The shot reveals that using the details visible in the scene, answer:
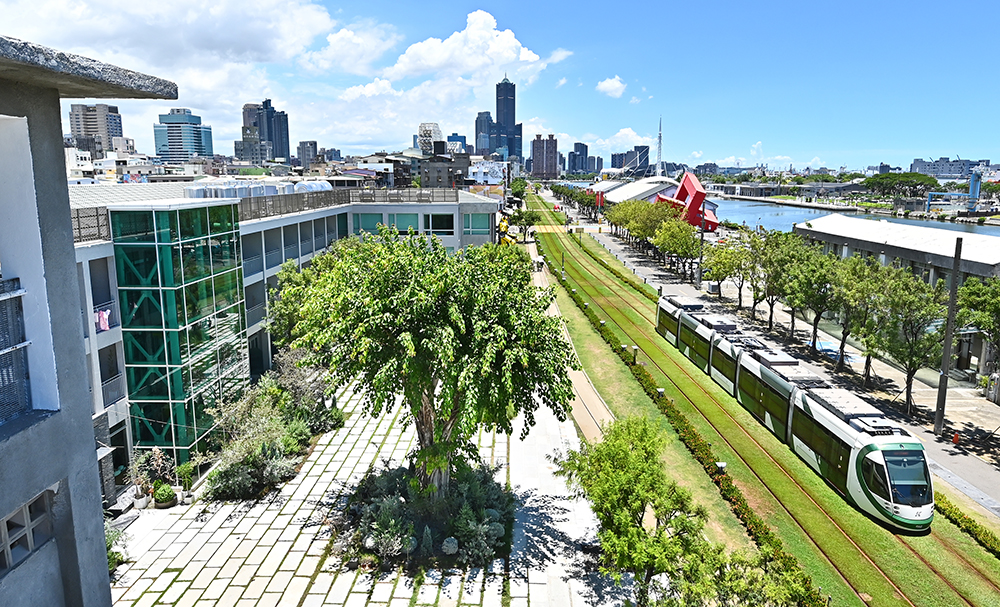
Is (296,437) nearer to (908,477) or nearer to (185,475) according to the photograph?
(185,475)

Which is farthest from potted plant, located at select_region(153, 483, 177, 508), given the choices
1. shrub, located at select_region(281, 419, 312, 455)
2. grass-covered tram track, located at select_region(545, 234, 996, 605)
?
grass-covered tram track, located at select_region(545, 234, 996, 605)

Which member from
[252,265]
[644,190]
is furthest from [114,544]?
[644,190]

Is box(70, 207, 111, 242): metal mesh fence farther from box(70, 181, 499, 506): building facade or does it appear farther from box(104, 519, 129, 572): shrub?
box(104, 519, 129, 572): shrub

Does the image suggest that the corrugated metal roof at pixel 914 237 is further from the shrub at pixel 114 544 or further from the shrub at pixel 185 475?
the shrub at pixel 114 544

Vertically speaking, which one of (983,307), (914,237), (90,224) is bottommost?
(983,307)

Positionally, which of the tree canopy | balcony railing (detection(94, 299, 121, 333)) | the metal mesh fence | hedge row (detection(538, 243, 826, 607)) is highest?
the metal mesh fence

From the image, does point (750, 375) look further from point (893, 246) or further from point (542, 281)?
point (542, 281)

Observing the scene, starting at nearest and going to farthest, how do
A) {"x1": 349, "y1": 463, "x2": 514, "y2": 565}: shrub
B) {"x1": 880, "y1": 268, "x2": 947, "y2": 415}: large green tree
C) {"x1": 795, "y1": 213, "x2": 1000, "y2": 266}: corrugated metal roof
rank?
{"x1": 349, "y1": 463, "x2": 514, "y2": 565}: shrub
{"x1": 880, "y1": 268, "x2": 947, "y2": 415}: large green tree
{"x1": 795, "y1": 213, "x2": 1000, "y2": 266}: corrugated metal roof

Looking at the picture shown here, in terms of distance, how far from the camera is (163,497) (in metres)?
21.9

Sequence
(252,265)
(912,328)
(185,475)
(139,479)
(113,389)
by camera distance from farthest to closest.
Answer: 1. (252,265)
2. (912,328)
3. (185,475)
4. (113,389)
5. (139,479)

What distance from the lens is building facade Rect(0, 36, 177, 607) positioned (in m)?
7.05

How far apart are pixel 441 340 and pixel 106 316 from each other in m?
13.2

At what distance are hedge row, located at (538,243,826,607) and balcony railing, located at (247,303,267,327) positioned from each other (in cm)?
2152

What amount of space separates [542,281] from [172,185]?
124 ft
